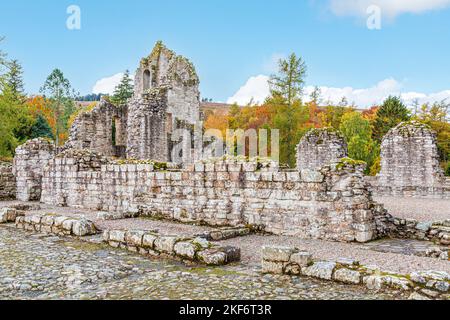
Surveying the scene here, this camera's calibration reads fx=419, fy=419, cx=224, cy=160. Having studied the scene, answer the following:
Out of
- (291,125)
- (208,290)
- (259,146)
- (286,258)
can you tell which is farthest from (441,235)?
(259,146)

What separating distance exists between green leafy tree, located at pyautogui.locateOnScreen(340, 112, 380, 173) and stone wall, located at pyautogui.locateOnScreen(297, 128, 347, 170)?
62.0ft

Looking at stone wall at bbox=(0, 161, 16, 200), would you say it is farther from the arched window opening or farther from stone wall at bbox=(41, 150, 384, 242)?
the arched window opening

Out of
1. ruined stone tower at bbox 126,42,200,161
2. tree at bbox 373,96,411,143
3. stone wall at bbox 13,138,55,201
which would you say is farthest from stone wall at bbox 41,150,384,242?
tree at bbox 373,96,411,143

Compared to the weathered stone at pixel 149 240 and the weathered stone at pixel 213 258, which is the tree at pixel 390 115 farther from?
the weathered stone at pixel 213 258

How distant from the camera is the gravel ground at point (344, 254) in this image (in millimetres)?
5953

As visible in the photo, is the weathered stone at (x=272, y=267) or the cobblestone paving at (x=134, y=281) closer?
the cobblestone paving at (x=134, y=281)

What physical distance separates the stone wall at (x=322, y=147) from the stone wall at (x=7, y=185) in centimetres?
1373

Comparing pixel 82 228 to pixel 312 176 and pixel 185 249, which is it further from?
pixel 312 176

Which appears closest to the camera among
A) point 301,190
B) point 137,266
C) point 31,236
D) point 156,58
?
point 137,266

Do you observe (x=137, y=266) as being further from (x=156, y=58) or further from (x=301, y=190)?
(x=156, y=58)

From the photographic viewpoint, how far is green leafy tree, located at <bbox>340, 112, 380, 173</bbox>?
39.1 metres

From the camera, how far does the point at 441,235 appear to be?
8148 millimetres

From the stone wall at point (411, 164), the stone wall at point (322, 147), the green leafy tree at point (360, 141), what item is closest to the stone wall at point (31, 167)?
the stone wall at point (322, 147)

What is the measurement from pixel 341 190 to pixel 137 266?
4261 millimetres
